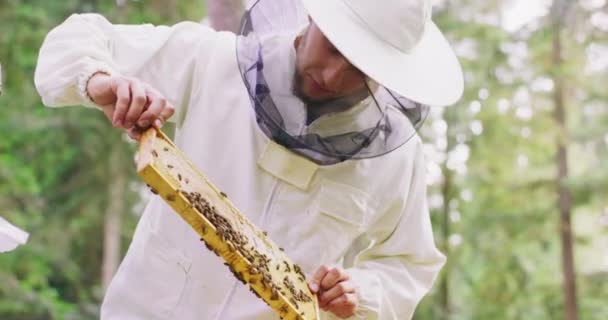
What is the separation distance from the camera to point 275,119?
80.0 inches

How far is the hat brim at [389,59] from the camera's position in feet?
6.06

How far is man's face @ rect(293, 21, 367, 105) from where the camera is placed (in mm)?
1896

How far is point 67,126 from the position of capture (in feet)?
29.6

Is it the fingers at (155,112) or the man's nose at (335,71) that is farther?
the man's nose at (335,71)

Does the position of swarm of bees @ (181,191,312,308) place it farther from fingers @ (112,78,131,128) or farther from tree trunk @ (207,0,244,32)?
tree trunk @ (207,0,244,32)

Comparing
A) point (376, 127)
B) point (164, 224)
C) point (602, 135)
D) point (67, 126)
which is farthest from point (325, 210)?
point (602, 135)

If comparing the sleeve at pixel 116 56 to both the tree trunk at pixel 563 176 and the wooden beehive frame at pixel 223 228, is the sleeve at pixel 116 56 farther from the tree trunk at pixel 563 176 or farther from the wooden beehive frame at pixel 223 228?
the tree trunk at pixel 563 176

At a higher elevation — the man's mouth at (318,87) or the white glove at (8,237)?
the white glove at (8,237)

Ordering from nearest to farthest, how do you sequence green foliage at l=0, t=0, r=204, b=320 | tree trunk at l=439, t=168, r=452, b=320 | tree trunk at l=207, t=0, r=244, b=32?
tree trunk at l=207, t=0, r=244, b=32 < green foliage at l=0, t=0, r=204, b=320 < tree trunk at l=439, t=168, r=452, b=320

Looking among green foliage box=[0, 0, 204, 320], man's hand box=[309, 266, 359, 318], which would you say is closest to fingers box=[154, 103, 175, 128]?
man's hand box=[309, 266, 359, 318]

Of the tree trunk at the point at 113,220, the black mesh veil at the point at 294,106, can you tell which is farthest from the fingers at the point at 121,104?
the tree trunk at the point at 113,220

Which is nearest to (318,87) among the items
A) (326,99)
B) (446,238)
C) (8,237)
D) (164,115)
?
(326,99)

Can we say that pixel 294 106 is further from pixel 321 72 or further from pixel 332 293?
pixel 332 293

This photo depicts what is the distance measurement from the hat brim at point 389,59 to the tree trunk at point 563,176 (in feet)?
25.9
